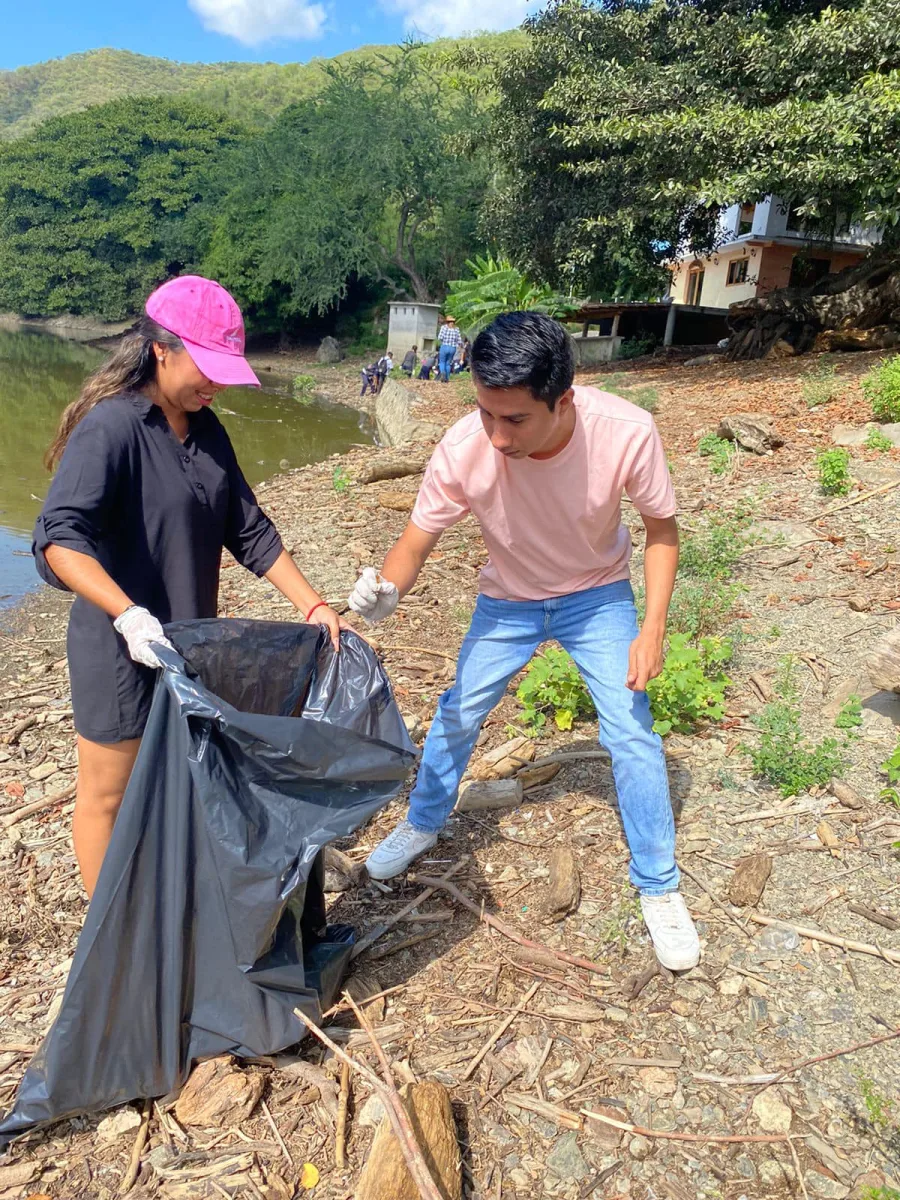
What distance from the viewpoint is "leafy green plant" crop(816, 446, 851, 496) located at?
7055 millimetres

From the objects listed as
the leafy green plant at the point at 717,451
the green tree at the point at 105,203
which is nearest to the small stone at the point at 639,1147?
the leafy green plant at the point at 717,451

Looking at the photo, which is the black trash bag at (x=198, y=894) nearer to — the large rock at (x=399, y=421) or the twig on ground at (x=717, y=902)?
the twig on ground at (x=717, y=902)

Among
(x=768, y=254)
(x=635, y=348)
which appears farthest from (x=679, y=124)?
(x=768, y=254)

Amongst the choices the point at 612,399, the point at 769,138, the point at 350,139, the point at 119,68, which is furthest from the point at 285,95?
the point at 612,399

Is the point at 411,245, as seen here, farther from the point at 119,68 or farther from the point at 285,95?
the point at 119,68

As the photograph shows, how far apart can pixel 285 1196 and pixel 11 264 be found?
62477 millimetres

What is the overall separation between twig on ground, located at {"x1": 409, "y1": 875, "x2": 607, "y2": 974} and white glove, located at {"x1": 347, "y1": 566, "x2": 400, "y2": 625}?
105cm

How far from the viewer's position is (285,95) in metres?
107

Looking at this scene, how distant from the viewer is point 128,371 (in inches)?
93.4

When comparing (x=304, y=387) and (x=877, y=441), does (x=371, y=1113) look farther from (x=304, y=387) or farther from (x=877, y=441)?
(x=304, y=387)

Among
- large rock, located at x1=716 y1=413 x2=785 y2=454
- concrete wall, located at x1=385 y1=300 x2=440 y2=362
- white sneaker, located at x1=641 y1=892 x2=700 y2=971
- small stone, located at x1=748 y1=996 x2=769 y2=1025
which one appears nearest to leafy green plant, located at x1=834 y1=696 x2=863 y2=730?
white sneaker, located at x1=641 y1=892 x2=700 y2=971

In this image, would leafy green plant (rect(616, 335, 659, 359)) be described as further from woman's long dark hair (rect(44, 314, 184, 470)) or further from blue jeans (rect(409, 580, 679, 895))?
woman's long dark hair (rect(44, 314, 184, 470))

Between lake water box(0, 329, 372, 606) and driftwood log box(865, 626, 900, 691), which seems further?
lake water box(0, 329, 372, 606)

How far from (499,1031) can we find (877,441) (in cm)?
709
